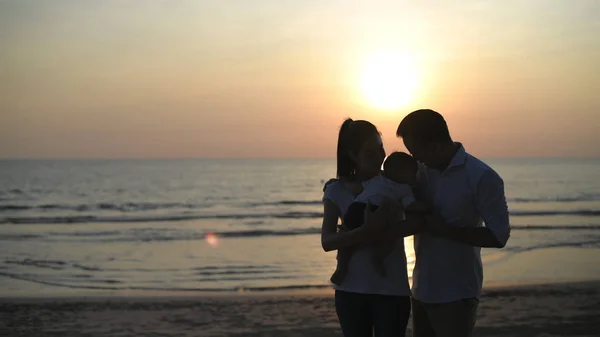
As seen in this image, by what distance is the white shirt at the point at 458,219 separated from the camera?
298 cm

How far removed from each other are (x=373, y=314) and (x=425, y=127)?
0.89 m

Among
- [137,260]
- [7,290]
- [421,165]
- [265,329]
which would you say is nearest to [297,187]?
[137,260]

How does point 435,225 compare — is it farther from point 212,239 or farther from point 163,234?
point 163,234

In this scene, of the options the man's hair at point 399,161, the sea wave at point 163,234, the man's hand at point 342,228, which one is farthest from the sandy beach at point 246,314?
the sea wave at point 163,234

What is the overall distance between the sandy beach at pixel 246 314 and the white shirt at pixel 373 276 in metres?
4.72

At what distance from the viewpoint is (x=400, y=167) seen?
3.01 meters

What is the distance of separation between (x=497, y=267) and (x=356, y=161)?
1095 cm

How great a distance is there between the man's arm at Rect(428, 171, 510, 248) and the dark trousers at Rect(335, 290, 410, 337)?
0.39 m

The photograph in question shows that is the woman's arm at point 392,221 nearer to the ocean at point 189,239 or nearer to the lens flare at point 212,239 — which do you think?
the ocean at point 189,239

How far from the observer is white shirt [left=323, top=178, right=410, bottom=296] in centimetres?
305

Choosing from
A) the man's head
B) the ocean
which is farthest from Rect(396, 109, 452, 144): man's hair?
the ocean

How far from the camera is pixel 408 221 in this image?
296cm

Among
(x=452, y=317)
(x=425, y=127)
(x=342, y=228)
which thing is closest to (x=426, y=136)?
(x=425, y=127)

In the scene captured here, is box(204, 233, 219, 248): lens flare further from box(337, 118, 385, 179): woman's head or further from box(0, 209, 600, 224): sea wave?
box(337, 118, 385, 179): woman's head
